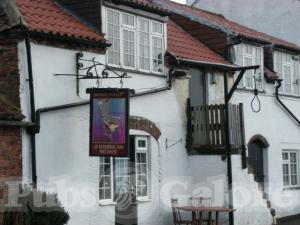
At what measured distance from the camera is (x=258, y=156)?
21062 mm

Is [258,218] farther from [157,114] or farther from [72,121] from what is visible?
[72,121]

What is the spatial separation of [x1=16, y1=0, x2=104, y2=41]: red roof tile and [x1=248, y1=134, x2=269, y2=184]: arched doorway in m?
8.36

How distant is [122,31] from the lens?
15.3 meters

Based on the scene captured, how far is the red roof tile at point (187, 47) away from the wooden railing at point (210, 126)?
5.36 feet

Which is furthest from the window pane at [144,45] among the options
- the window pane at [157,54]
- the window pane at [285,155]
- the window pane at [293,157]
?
the window pane at [293,157]

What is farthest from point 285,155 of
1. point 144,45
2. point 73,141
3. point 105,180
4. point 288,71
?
point 73,141

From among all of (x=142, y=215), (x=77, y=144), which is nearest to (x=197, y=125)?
(x=142, y=215)

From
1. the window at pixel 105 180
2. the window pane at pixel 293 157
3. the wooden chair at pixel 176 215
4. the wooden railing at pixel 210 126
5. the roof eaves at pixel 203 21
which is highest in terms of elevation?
the roof eaves at pixel 203 21

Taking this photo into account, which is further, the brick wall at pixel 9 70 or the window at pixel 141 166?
the window at pixel 141 166

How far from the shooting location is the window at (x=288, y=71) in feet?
74.1

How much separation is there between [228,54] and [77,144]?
25.8 feet

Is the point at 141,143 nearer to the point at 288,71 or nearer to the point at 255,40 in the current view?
the point at 255,40

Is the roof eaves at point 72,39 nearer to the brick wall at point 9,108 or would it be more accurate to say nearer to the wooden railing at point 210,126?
the brick wall at point 9,108

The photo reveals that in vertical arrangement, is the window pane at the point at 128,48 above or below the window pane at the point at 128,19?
below
